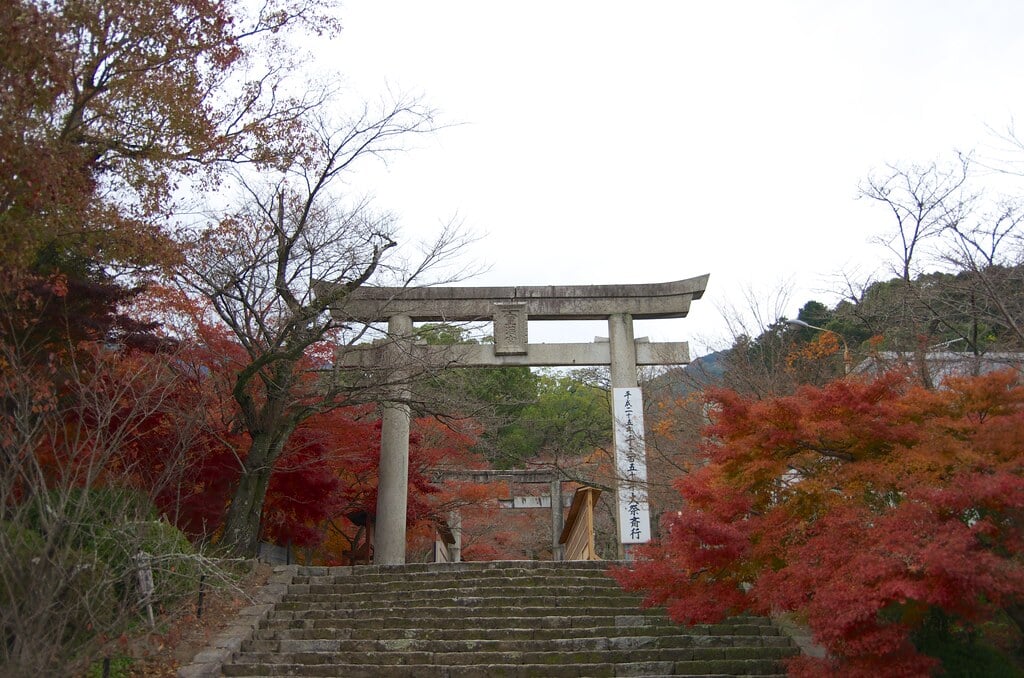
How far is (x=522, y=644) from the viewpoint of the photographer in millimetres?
10008

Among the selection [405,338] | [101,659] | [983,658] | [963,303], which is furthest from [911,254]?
[101,659]

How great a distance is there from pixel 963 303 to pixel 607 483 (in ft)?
43.0

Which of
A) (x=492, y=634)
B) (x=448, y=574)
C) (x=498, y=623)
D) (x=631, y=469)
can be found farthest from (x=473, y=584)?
(x=631, y=469)

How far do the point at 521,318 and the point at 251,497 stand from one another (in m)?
6.61

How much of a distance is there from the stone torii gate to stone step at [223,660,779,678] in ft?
Result: 21.5

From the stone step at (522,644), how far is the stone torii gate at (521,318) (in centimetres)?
580

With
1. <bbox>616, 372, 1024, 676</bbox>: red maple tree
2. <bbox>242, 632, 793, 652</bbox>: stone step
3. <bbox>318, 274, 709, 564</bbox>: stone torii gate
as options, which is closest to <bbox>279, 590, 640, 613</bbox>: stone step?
<bbox>242, 632, 793, 652</bbox>: stone step

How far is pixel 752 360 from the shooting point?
1880 cm

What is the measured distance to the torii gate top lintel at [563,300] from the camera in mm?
17078

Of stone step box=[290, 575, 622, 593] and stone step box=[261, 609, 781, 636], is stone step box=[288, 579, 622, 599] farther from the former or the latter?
stone step box=[261, 609, 781, 636]

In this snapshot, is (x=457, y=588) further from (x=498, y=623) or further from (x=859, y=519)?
(x=859, y=519)

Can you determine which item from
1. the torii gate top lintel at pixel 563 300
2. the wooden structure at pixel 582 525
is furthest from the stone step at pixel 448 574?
the torii gate top lintel at pixel 563 300

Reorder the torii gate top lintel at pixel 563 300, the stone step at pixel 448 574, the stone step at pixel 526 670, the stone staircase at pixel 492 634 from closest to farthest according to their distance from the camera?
the stone step at pixel 526 670
the stone staircase at pixel 492 634
the stone step at pixel 448 574
the torii gate top lintel at pixel 563 300

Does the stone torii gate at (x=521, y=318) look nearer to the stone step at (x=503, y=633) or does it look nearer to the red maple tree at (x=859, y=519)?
the stone step at (x=503, y=633)
